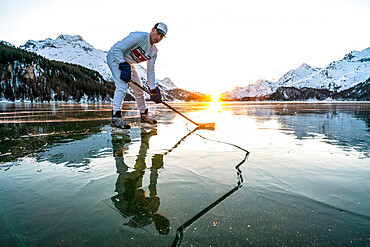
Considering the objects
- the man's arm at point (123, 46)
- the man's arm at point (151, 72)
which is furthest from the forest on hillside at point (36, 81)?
the man's arm at point (123, 46)

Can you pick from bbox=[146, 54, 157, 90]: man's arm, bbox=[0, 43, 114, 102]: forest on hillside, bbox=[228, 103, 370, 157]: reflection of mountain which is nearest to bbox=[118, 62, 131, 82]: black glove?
bbox=[146, 54, 157, 90]: man's arm

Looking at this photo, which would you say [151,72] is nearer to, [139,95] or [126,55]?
[139,95]

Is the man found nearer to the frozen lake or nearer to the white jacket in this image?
the white jacket

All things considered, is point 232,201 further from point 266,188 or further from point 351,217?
point 351,217

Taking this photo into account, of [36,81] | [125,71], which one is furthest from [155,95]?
[36,81]

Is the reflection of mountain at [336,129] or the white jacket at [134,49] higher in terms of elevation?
the white jacket at [134,49]

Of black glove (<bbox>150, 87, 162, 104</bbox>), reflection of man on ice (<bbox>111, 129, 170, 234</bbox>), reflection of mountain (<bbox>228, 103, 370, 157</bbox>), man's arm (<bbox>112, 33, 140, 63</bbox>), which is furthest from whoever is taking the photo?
black glove (<bbox>150, 87, 162, 104</bbox>)

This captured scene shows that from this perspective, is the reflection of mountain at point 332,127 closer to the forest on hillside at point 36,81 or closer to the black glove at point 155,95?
the black glove at point 155,95

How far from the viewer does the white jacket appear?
18.3ft

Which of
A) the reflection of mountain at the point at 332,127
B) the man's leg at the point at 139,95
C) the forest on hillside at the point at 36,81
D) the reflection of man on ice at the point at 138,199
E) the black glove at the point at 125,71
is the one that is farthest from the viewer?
the forest on hillside at the point at 36,81

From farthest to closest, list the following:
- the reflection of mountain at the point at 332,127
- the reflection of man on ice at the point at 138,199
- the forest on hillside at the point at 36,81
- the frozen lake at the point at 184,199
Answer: the forest on hillside at the point at 36,81 < the reflection of mountain at the point at 332,127 < the reflection of man on ice at the point at 138,199 < the frozen lake at the point at 184,199

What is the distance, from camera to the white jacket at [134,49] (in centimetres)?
557

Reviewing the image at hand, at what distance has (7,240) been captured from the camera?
1311 millimetres

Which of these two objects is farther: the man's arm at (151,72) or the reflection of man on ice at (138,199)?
the man's arm at (151,72)
